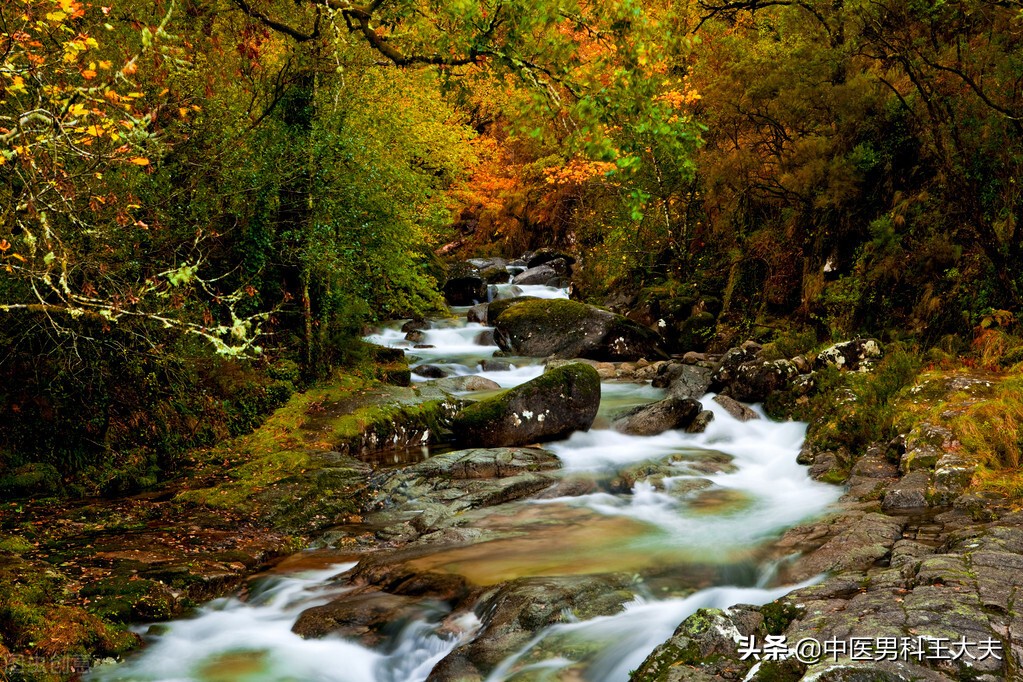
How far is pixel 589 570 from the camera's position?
287 inches

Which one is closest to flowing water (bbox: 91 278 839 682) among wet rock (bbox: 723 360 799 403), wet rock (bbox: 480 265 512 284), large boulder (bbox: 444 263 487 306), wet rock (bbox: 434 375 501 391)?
wet rock (bbox: 723 360 799 403)

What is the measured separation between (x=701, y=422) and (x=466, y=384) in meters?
5.10

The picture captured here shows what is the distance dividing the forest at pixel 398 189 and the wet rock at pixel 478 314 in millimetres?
5585

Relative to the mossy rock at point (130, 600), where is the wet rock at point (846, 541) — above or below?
above

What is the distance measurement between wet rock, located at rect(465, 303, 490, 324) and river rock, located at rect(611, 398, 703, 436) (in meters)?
10.5

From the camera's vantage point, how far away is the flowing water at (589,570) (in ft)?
19.7

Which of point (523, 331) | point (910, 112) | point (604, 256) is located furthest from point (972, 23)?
point (604, 256)

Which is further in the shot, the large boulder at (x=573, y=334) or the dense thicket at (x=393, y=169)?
the large boulder at (x=573, y=334)

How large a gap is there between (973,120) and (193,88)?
481 inches

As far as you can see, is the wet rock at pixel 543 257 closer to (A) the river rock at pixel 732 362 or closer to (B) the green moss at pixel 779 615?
(A) the river rock at pixel 732 362

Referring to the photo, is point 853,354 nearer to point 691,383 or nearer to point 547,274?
point 691,383

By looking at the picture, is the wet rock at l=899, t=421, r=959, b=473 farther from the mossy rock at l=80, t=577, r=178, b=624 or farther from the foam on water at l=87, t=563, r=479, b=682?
the mossy rock at l=80, t=577, r=178, b=624

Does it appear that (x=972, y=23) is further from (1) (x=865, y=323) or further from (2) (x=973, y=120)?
(1) (x=865, y=323)

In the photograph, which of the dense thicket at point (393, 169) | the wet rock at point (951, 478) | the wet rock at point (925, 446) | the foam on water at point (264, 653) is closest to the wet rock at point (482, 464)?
the dense thicket at point (393, 169)
